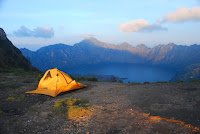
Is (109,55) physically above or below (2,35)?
above

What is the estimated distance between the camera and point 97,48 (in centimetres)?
18662

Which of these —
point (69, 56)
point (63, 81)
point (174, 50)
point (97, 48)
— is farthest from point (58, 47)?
point (63, 81)

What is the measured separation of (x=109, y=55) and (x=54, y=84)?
170 m

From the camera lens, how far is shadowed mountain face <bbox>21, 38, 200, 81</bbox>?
124 m

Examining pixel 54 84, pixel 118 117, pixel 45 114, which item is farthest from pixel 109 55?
pixel 118 117

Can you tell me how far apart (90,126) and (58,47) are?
16111cm

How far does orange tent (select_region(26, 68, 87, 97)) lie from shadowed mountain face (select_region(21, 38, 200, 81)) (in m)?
103

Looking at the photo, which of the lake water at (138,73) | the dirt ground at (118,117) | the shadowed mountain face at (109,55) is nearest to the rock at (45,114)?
the dirt ground at (118,117)

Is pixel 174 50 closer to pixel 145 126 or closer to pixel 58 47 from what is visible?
pixel 58 47

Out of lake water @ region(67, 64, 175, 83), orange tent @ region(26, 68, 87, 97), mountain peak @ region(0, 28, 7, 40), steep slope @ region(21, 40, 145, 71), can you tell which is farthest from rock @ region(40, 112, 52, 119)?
steep slope @ region(21, 40, 145, 71)

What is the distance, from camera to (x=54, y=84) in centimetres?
1060

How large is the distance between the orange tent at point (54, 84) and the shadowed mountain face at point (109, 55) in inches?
4066

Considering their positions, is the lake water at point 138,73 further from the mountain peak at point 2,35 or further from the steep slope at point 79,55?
the mountain peak at point 2,35

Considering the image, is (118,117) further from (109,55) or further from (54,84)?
(109,55)
